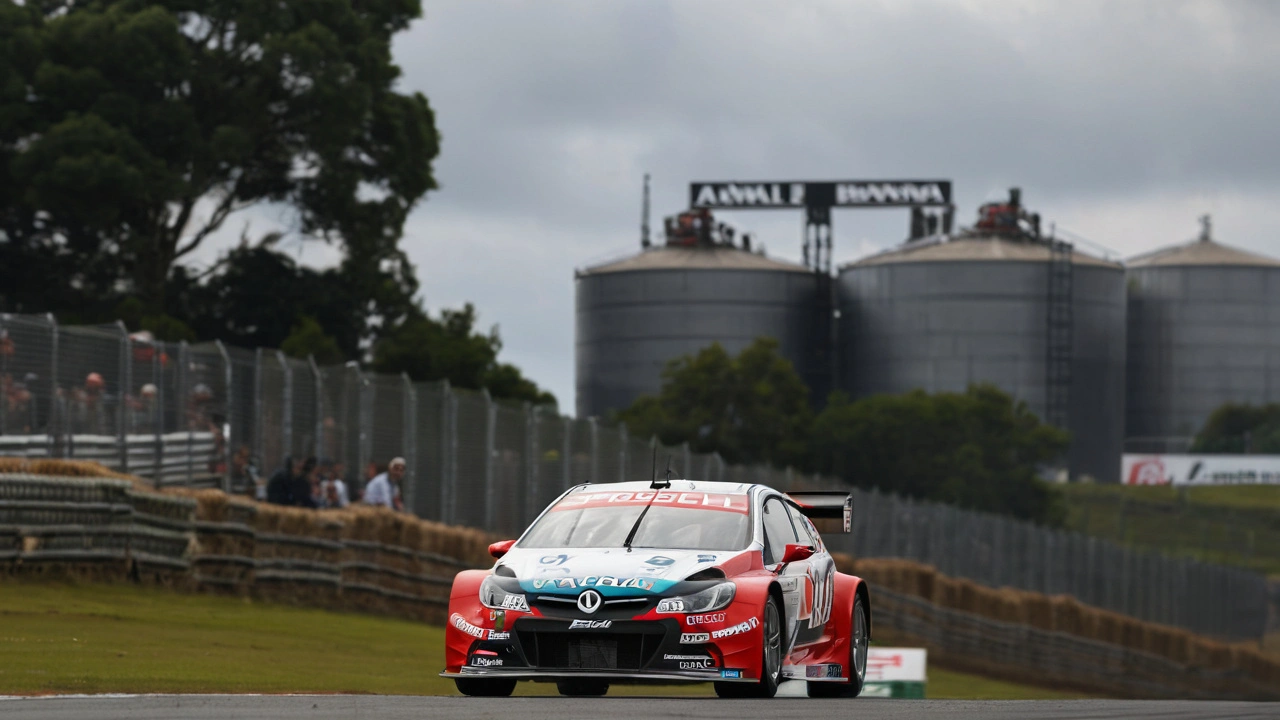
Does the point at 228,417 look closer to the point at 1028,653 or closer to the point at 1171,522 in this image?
the point at 1028,653

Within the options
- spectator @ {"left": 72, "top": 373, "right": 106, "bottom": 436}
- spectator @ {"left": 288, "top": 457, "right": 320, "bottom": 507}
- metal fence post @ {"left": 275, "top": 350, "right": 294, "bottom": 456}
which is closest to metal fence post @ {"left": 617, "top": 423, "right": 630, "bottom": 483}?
metal fence post @ {"left": 275, "top": 350, "right": 294, "bottom": 456}

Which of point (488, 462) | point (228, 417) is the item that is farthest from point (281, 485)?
point (488, 462)

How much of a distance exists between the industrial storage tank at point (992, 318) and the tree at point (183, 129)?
1982 inches

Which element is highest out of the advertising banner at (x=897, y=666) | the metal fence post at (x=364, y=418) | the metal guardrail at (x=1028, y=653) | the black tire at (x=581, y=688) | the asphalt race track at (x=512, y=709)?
the metal fence post at (x=364, y=418)

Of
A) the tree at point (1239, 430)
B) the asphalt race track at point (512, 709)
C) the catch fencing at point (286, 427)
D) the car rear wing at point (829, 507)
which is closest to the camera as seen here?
the asphalt race track at point (512, 709)

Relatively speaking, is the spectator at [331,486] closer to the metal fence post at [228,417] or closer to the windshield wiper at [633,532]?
the metal fence post at [228,417]

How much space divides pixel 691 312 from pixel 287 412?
89.4m

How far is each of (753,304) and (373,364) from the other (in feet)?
164

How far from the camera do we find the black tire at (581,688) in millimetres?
12961

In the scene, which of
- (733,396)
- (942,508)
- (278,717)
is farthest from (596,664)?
(733,396)

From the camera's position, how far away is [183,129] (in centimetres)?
5859

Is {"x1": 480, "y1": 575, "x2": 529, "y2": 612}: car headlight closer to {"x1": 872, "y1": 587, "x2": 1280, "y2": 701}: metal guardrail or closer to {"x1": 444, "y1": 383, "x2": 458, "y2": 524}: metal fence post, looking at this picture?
{"x1": 444, "y1": 383, "x2": 458, "y2": 524}: metal fence post

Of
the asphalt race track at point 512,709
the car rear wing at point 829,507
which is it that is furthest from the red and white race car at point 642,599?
the car rear wing at point 829,507

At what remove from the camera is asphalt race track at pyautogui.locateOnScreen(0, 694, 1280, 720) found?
10.3 metres
